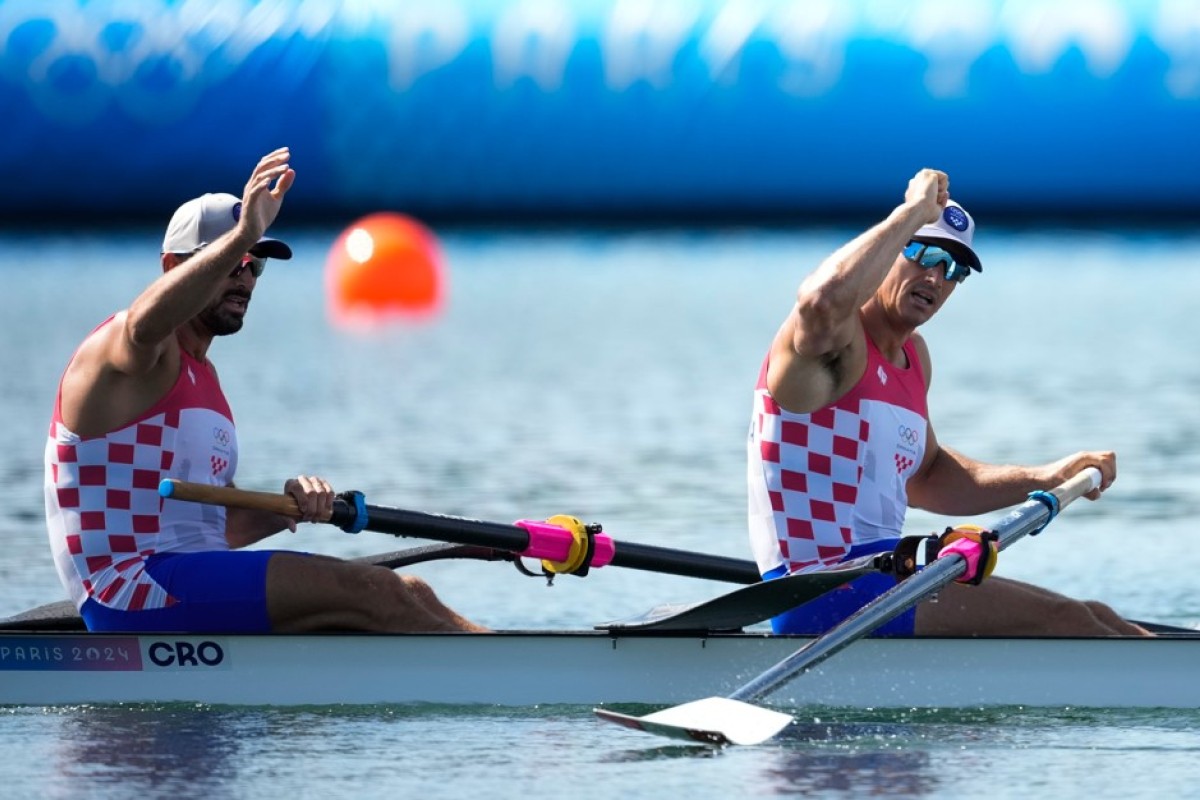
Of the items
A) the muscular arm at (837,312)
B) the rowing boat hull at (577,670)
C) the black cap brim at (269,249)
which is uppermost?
the black cap brim at (269,249)

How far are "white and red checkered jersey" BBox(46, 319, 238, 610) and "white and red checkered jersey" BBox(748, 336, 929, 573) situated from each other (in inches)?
67.0

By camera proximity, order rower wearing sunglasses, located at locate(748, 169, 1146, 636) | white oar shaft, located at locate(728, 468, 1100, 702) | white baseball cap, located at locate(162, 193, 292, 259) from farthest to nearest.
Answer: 1. white baseball cap, located at locate(162, 193, 292, 259)
2. rower wearing sunglasses, located at locate(748, 169, 1146, 636)
3. white oar shaft, located at locate(728, 468, 1100, 702)

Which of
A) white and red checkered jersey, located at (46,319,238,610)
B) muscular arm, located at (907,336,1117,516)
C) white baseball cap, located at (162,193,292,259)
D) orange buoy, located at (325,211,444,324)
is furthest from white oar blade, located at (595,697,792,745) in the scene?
orange buoy, located at (325,211,444,324)

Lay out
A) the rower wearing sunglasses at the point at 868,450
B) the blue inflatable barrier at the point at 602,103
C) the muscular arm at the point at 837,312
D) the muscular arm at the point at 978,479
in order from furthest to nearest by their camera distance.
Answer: the blue inflatable barrier at the point at 602,103, the muscular arm at the point at 978,479, the rower wearing sunglasses at the point at 868,450, the muscular arm at the point at 837,312

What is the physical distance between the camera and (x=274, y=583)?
736 cm

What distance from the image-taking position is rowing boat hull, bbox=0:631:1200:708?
7.34 metres

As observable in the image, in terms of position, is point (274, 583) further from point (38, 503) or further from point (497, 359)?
point (497, 359)

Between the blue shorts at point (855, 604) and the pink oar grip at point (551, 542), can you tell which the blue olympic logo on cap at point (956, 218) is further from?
the pink oar grip at point (551, 542)

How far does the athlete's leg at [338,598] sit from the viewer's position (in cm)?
737

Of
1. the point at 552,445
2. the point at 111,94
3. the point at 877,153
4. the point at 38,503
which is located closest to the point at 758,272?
the point at 877,153

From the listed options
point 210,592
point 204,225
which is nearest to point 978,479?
point 210,592

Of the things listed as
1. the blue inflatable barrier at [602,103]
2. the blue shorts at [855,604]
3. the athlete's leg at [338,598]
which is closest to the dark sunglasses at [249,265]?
the athlete's leg at [338,598]

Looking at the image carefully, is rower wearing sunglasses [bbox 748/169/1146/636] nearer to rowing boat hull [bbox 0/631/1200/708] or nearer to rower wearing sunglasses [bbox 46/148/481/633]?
rowing boat hull [bbox 0/631/1200/708]

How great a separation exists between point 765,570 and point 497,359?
1316cm
